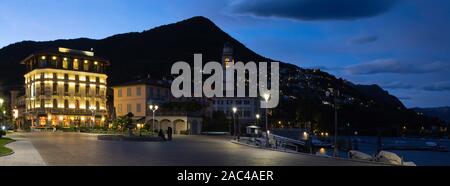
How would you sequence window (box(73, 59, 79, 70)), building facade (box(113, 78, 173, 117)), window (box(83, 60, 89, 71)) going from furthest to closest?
1. window (box(83, 60, 89, 71))
2. window (box(73, 59, 79, 70))
3. building facade (box(113, 78, 173, 117))

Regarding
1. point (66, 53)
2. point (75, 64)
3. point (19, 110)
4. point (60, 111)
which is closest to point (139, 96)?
point (60, 111)

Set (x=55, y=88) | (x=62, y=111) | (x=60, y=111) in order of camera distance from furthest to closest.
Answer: (x=55, y=88)
(x=62, y=111)
(x=60, y=111)

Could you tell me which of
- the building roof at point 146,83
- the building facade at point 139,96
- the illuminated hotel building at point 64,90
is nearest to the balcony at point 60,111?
the illuminated hotel building at point 64,90

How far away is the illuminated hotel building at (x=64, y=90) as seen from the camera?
9000cm

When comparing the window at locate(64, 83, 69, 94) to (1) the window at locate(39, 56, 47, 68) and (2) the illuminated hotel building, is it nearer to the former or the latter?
(2) the illuminated hotel building

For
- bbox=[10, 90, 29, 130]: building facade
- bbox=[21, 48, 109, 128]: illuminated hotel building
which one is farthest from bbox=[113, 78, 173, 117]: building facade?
bbox=[10, 90, 29, 130]: building facade

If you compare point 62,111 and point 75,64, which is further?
point 75,64

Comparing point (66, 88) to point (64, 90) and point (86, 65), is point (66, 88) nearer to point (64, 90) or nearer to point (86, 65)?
point (64, 90)

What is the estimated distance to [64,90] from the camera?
92750mm

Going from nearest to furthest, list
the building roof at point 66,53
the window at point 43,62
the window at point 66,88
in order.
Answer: the window at point 43,62 < the building roof at point 66,53 < the window at point 66,88

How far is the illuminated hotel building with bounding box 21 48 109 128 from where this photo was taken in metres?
90.0

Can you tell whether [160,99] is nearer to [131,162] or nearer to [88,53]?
[88,53]

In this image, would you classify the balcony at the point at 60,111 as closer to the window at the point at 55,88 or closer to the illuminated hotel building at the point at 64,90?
the illuminated hotel building at the point at 64,90

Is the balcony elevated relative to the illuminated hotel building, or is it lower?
lower
